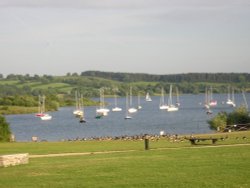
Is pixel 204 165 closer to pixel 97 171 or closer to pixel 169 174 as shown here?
pixel 169 174

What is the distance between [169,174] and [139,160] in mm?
4577

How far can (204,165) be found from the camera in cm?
2108

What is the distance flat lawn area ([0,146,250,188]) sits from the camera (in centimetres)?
1803

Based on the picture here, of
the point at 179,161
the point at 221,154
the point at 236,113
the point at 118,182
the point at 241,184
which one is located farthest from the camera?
the point at 236,113

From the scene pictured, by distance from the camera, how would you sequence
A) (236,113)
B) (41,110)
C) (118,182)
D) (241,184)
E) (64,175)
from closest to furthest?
1. (241,184)
2. (118,182)
3. (64,175)
4. (236,113)
5. (41,110)

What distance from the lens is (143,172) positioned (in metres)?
20.1

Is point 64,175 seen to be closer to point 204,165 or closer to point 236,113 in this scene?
point 204,165

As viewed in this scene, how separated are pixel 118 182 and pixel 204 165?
3963 millimetres

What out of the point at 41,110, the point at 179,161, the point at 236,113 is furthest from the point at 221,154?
the point at 41,110

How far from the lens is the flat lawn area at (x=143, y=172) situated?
710 inches

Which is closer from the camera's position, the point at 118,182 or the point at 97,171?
the point at 118,182

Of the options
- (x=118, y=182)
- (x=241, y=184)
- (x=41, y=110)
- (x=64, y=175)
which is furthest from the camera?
(x=41, y=110)

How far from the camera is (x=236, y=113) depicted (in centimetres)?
6525

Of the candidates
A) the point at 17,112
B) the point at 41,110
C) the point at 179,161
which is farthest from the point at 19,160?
the point at 17,112
